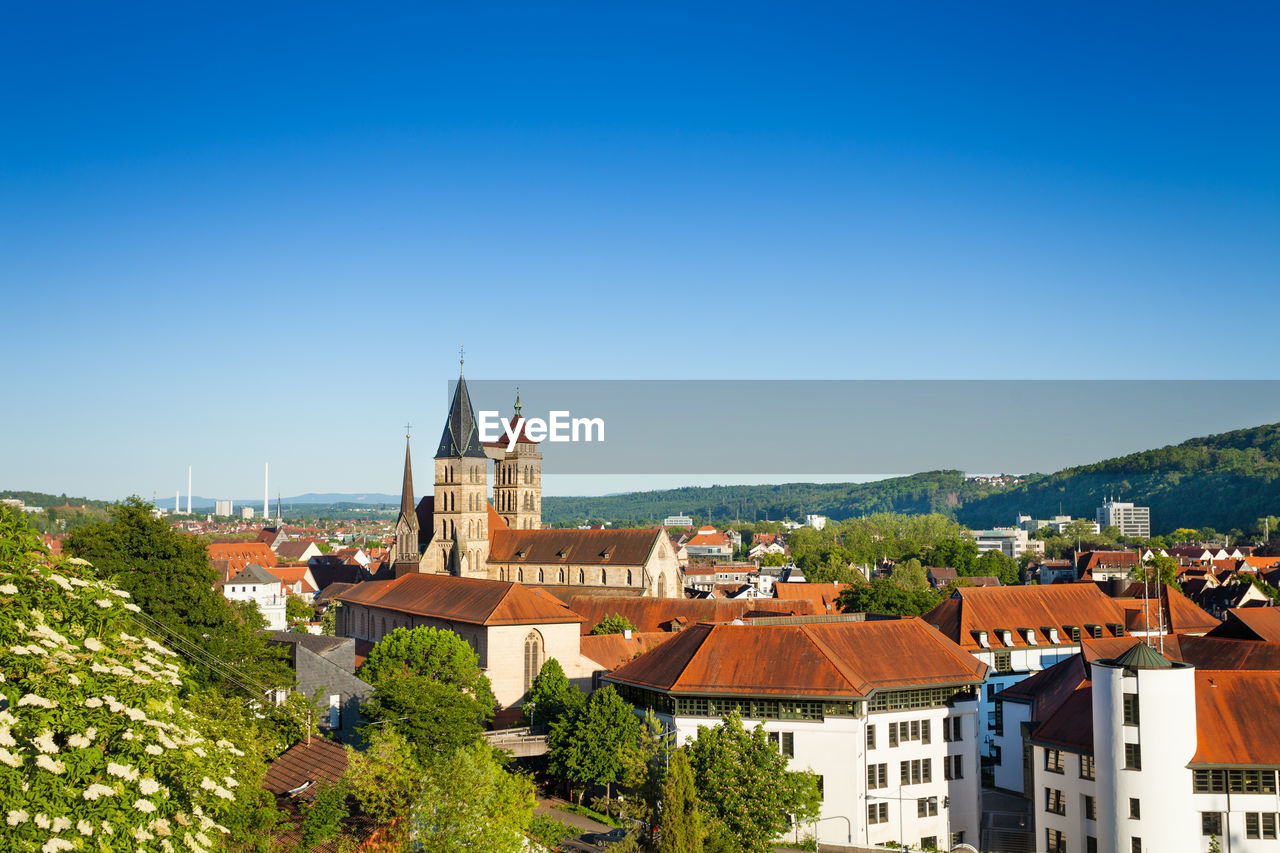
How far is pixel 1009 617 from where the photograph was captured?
72.4 m

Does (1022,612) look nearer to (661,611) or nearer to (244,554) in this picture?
(661,611)

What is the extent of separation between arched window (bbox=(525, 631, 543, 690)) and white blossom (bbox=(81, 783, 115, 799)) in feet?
169

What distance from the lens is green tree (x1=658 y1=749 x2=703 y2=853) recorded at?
31.6 m

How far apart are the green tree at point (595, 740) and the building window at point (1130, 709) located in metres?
19.6

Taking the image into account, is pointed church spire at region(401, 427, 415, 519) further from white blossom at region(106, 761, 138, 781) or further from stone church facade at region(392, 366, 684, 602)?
white blossom at region(106, 761, 138, 781)

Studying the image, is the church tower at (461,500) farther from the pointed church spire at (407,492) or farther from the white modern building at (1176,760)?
the white modern building at (1176,760)

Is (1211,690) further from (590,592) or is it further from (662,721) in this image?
(590,592)

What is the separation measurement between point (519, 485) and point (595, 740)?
7004 cm

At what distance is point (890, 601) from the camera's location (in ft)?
292

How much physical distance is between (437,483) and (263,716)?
62.8 m

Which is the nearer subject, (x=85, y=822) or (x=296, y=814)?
(x=85, y=822)

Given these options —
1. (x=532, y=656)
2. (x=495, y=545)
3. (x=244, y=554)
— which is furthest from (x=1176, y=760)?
(x=244, y=554)

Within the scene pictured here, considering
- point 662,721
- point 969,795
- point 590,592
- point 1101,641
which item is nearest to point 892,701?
point 969,795

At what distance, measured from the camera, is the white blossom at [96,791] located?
1727 cm
